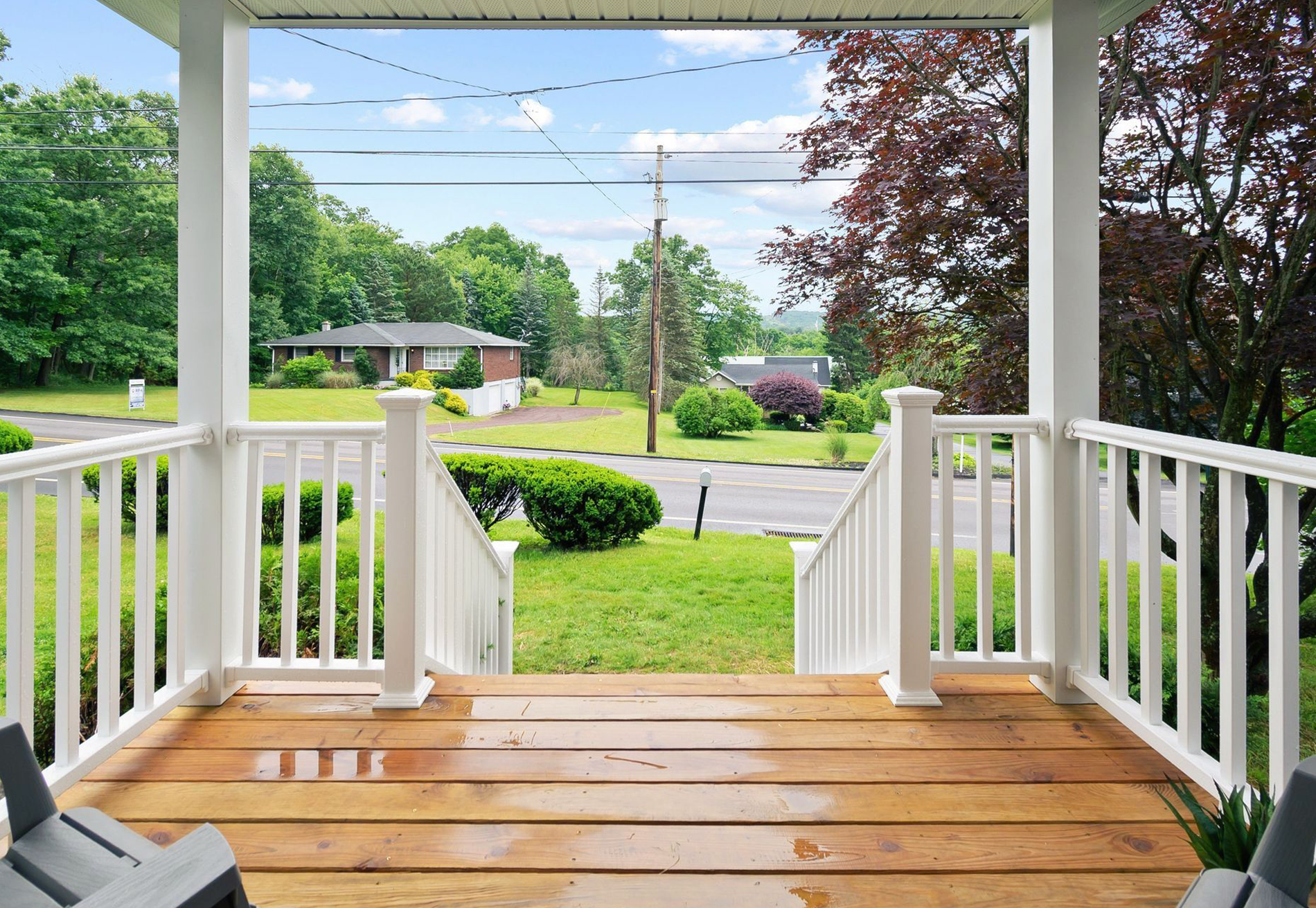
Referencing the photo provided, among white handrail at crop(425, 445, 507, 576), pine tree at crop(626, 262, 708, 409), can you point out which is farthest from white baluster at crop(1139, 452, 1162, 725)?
pine tree at crop(626, 262, 708, 409)

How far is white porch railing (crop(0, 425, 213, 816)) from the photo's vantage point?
5.19 ft

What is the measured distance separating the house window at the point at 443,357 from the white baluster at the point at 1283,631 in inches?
374

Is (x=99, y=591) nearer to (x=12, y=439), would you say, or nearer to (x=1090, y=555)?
(x=1090, y=555)

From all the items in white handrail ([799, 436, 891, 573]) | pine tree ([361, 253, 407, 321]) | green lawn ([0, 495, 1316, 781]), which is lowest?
green lawn ([0, 495, 1316, 781])

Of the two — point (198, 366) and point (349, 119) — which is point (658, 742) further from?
point (349, 119)

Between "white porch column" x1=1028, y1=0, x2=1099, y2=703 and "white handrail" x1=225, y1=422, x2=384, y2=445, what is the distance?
1976 millimetres

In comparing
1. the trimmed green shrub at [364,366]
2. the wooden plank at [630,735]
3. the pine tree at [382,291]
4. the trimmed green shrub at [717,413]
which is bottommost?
the wooden plank at [630,735]

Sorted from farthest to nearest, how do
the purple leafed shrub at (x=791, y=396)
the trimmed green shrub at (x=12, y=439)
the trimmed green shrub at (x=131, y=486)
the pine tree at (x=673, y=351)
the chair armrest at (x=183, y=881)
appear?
the pine tree at (x=673, y=351)
the purple leafed shrub at (x=791, y=396)
the trimmed green shrub at (x=12, y=439)
the trimmed green shrub at (x=131, y=486)
the chair armrest at (x=183, y=881)

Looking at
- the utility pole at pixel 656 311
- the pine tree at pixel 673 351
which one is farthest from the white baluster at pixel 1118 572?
the pine tree at pixel 673 351

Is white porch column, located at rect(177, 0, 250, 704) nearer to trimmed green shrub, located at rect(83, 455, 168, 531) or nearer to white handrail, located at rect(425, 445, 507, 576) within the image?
white handrail, located at rect(425, 445, 507, 576)

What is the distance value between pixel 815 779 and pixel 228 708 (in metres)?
1.65

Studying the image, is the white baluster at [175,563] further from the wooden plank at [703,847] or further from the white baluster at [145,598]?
the wooden plank at [703,847]

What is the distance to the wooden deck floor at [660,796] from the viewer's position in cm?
146

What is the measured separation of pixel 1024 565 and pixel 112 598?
2466 mm
